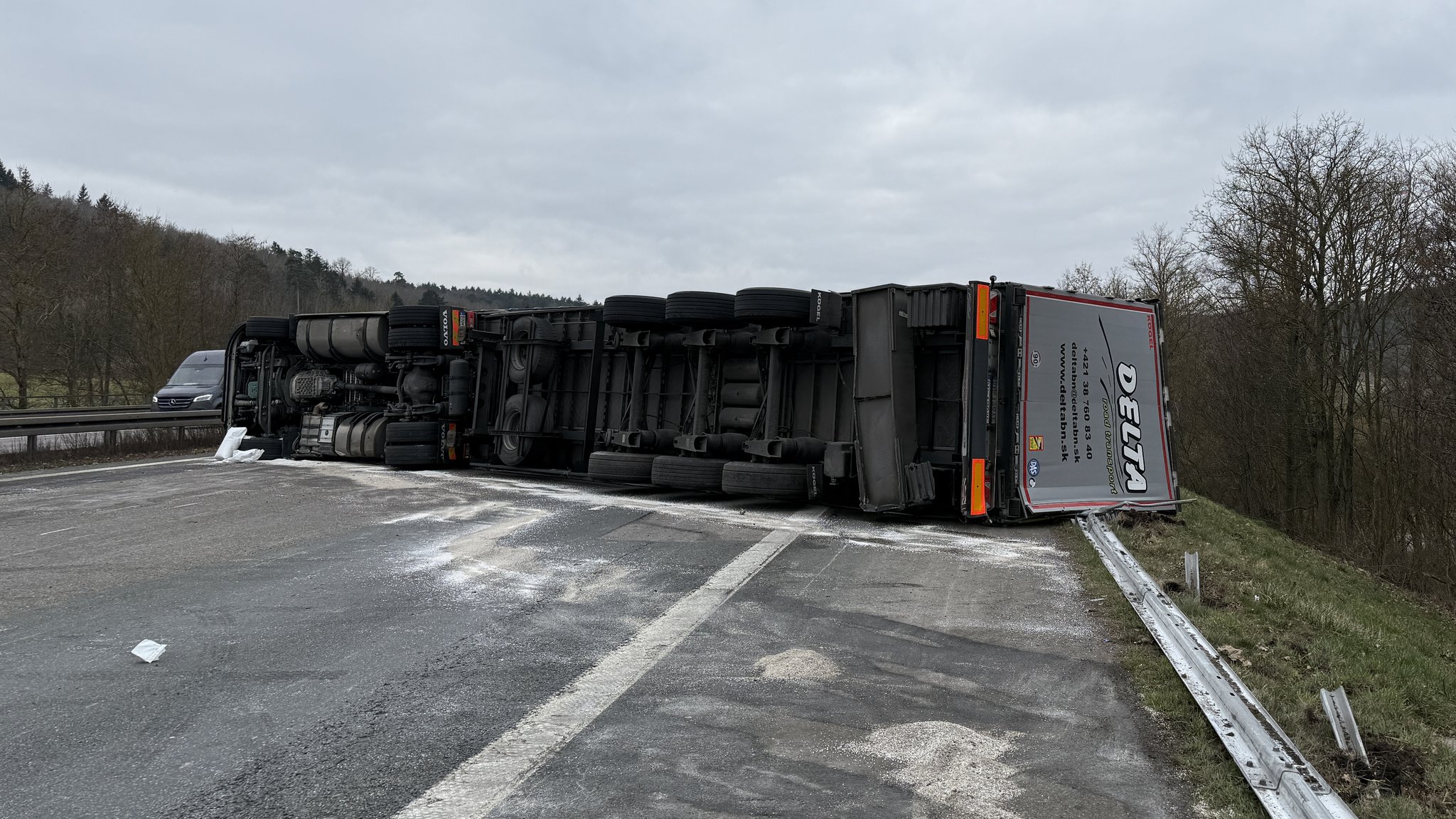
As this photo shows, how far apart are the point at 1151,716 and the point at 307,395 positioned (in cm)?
1559

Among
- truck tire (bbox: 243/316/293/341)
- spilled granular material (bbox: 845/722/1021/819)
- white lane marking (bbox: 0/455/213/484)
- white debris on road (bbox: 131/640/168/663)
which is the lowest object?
white debris on road (bbox: 131/640/168/663)

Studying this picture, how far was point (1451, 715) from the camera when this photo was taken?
443cm

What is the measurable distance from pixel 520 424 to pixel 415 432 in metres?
1.86

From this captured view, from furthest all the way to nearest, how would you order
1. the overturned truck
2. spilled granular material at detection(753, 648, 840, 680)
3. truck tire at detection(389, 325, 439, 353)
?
truck tire at detection(389, 325, 439, 353)
the overturned truck
spilled granular material at detection(753, 648, 840, 680)

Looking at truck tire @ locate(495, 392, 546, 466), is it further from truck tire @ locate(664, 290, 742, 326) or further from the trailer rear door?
the trailer rear door

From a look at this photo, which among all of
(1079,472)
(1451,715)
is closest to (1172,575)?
(1451,715)

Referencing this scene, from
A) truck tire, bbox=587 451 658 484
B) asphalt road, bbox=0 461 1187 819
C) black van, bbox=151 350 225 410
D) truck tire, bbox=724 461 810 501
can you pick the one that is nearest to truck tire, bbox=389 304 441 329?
truck tire, bbox=587 451 658 484

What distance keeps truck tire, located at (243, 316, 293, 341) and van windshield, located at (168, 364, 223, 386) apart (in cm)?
646

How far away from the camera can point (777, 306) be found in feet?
35.7

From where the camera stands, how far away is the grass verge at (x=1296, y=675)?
3.20 meters

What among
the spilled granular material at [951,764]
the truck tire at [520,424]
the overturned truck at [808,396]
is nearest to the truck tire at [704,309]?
the overturned truck at [808,396]

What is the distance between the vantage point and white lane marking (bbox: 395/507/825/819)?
122 inches

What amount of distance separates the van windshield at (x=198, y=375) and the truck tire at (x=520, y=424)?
12079 mm

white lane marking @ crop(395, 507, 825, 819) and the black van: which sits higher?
the black van
